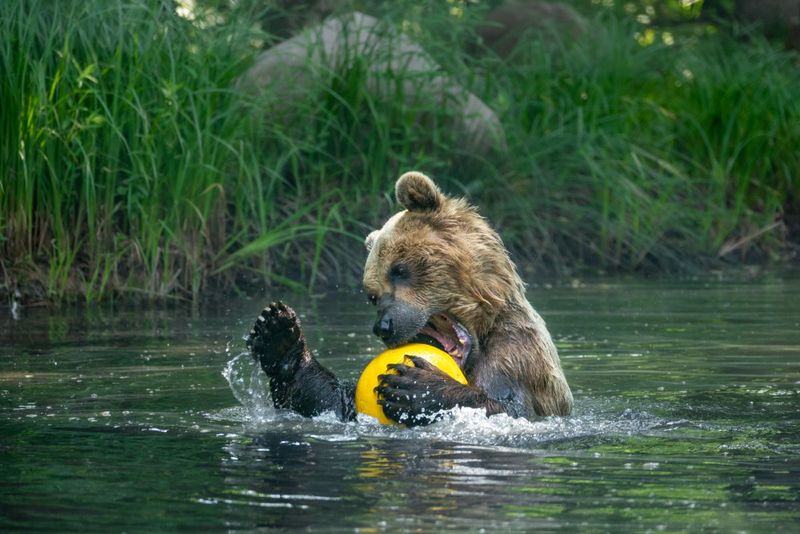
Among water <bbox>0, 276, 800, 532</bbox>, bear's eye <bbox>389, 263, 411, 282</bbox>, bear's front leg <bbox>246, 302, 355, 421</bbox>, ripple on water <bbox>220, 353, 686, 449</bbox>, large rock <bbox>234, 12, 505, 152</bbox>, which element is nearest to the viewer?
water <bbox>0, 276, 800, 532</bbox>

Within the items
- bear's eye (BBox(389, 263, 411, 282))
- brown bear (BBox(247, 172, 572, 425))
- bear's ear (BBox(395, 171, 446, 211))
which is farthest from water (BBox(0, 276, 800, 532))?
bear's ear (BBox(395, 171, 446, 211))

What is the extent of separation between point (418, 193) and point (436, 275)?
341 mm

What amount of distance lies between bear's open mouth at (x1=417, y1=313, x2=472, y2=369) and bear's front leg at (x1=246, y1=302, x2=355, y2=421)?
402 millimetres

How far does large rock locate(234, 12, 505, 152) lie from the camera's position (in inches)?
465

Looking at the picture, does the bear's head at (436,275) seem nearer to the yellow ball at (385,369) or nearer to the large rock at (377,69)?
the yellow ball at (385,369)

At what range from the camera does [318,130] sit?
1199 centimetres

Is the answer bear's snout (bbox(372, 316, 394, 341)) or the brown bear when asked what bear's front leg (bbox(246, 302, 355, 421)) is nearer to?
the brown bear

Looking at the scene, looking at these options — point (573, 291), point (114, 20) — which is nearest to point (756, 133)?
point (573, 291)

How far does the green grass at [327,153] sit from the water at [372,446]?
104 cm

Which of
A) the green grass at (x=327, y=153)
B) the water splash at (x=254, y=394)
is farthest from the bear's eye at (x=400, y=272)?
the green grass at (x=327, y=153)

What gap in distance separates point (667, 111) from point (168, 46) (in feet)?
19.7

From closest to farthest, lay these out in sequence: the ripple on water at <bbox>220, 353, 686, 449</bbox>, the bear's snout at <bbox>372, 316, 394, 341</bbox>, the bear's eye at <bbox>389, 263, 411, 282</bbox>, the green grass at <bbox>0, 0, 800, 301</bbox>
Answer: the ripple on water at <bbox>220, 353, 686, 449</bbox> < the bear's snout at <bbox>372, 316, 394, 341</bbox> < the bear's eye at <bbox>389, 263, 411, 282</bbox> < the green grass at <bbox>0, 0, 800, 301</bbox>

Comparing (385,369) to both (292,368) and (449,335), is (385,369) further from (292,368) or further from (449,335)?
(292,368)

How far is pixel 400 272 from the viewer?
5992 millimetres
